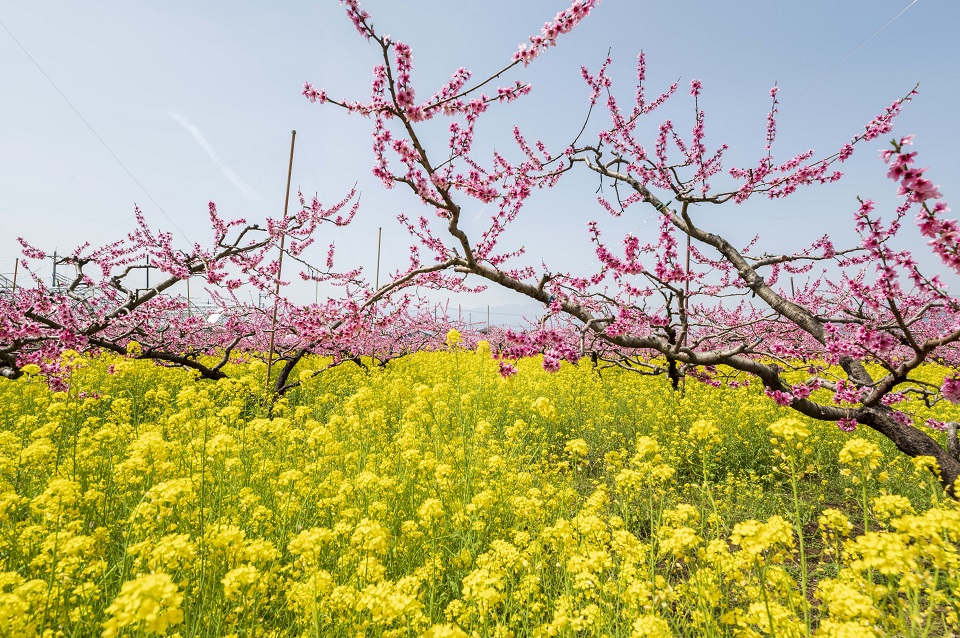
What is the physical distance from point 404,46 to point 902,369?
4038 mm

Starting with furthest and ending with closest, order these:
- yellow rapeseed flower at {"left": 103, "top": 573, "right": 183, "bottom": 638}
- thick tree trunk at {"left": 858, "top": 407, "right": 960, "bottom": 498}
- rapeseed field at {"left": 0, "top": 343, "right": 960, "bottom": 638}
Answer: thick tree trunk at {"left": 858, "top": 407, "right": 960, "bottom": 498}, rapeseed field at {"left": 0, "top": 343, "right": 960, "bottom": 638}, yellow rapeseed flower at {"left": 103, "top": 573, "right": 183, "bottom": 638}

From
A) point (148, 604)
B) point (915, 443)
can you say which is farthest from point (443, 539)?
point (915, 443)

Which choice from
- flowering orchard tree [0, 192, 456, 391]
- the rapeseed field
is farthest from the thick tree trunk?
Result: flowering orchard tree [0, 192, 456, 391]

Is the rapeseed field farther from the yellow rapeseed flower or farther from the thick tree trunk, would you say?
the thick tree trunk

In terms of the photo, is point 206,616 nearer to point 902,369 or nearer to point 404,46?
point 404,46

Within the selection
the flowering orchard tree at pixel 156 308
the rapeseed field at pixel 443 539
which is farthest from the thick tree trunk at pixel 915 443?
the flowering orchard tree at pixel 156 308

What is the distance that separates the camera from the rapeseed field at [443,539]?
1.94 meters

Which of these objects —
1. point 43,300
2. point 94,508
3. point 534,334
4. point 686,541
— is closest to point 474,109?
point 534,334

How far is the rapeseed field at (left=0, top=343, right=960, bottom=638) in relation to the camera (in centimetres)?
194

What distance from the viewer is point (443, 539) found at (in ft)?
11.9

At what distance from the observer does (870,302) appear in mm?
3094

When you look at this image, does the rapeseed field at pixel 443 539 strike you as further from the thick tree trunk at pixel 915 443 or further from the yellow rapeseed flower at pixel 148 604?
the thick tree trunk at pixel 915 443

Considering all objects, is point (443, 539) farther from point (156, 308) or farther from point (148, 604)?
point (156, 308)

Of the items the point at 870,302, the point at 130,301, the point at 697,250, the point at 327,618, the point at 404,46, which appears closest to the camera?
the point at 327,618
